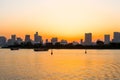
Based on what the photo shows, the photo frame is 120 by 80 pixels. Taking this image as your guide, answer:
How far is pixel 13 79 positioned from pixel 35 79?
4.23m

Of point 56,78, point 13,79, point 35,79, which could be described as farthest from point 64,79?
point 13,79

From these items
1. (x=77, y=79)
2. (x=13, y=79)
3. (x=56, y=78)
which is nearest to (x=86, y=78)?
(x=77, y=79)

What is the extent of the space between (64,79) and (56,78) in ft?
6.44

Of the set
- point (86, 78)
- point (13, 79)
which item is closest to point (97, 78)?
point (86, 78)

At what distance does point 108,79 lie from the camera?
5725 centimetres

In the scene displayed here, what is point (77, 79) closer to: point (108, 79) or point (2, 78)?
point (108, 79)

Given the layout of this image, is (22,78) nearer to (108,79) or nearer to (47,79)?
(47,79)

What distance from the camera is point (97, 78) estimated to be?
5941cm

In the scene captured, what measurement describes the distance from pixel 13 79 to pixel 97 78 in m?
16.3

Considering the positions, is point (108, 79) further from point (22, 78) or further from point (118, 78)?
point (22, 78)

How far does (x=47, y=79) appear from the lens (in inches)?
2274

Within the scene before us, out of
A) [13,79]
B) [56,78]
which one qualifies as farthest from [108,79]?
[13,79]

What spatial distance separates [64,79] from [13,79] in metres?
9.67

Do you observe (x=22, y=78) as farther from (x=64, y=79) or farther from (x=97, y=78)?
(x=97, y=78)
